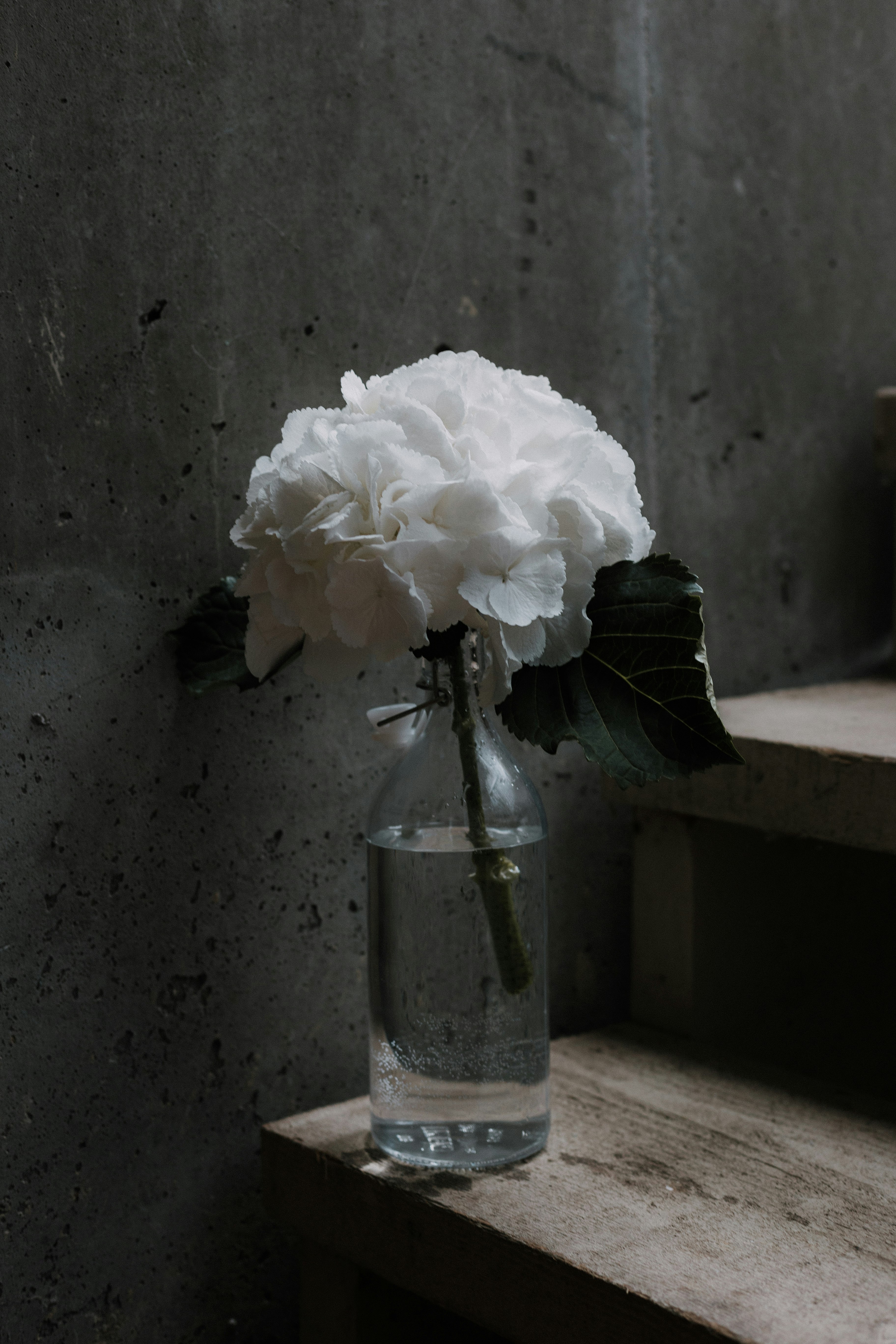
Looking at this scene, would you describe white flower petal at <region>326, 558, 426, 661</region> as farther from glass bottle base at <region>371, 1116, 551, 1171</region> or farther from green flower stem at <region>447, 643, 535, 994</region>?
glass bottle base at <region>371, 1116, 551, 1171</region>

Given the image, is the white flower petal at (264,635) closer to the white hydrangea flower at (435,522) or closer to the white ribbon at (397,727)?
the white hydrangea flower at (435,522)

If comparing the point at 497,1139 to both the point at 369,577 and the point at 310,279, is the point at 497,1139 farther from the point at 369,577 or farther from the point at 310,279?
the point at 310,279

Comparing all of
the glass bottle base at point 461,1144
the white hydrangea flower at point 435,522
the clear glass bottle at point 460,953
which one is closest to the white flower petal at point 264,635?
the white hydrangea flower at point 435,522

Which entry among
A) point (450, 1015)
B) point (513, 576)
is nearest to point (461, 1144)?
point (450, 1015)

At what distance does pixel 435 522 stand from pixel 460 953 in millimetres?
304

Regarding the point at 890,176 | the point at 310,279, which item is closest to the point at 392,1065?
the point at 310,279

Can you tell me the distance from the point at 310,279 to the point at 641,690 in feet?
1.45

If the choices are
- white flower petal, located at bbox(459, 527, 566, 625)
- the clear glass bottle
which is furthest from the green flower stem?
white flower petal, located at bbox(459, 527, 566, 625)

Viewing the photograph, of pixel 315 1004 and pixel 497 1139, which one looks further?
pixel 315 1004

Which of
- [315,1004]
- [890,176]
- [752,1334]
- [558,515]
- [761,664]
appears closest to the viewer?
[752,1334]

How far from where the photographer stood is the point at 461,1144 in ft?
2.73

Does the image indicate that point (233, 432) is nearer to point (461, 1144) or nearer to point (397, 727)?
point (397, 727)

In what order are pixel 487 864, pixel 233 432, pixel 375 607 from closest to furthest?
pixel 375 607 < pixel 487 864 < pixel 233 432

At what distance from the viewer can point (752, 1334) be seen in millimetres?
627
